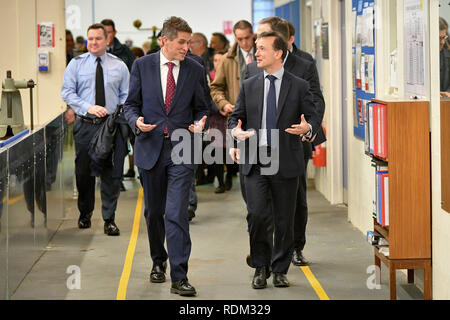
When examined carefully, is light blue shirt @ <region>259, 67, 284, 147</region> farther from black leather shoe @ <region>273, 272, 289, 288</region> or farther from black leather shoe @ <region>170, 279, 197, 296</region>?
black leather shoe @ <region>170, 279, 197, 296</region>

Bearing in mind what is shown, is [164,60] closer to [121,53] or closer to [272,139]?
[272,139]

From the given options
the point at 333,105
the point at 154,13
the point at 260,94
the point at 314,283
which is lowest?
the point at 314,283

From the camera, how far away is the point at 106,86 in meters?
8.53

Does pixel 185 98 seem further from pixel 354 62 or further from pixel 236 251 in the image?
pixel 354 62

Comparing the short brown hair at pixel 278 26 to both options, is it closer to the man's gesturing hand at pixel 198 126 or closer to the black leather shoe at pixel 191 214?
the man's gesturing hand at pixel 198 126

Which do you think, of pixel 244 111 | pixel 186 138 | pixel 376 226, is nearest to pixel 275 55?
pixel 244 111

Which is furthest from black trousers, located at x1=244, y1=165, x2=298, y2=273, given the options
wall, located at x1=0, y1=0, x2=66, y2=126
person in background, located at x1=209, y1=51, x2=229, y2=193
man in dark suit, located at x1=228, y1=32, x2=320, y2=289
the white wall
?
the white wall

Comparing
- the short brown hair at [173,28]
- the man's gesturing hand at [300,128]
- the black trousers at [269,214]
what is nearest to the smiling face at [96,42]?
the short brown hair at [173,28]

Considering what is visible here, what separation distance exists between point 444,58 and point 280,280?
1.96 metres

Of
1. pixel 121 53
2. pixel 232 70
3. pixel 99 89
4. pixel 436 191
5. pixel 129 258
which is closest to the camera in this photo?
pixel 436 191

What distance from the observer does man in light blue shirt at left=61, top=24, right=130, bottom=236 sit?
27.9 ft

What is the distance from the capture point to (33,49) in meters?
10.5

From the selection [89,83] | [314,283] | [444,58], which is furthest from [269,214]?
[89,83]

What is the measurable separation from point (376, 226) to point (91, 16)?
11.9 meters
